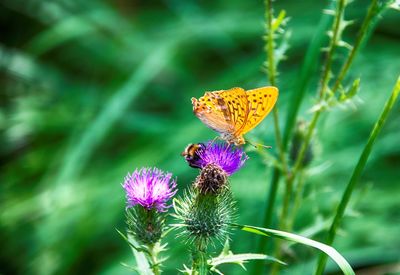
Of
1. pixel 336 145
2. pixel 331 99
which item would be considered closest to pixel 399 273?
pixel 336 145

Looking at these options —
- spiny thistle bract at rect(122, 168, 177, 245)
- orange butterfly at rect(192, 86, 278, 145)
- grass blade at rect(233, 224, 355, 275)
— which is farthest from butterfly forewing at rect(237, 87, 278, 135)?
grass blade at rect(233, 224, 355, 275)

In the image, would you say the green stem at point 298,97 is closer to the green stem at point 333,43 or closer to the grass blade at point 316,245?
the green stem at point 333,43

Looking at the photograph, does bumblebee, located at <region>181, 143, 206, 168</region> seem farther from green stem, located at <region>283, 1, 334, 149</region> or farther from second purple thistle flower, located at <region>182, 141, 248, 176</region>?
green stem, located at <region>283, 1, 334, 149</region>

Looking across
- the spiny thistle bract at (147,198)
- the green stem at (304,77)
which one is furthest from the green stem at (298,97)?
the spiny thistle bract at (147,198)

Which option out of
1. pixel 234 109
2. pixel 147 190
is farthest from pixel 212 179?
pixel 234 109

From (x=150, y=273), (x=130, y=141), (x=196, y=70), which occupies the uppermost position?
(x=196, y=70)

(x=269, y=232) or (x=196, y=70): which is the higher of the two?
(x=196, y=70)

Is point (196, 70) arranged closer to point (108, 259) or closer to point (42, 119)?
point (42, 119)
